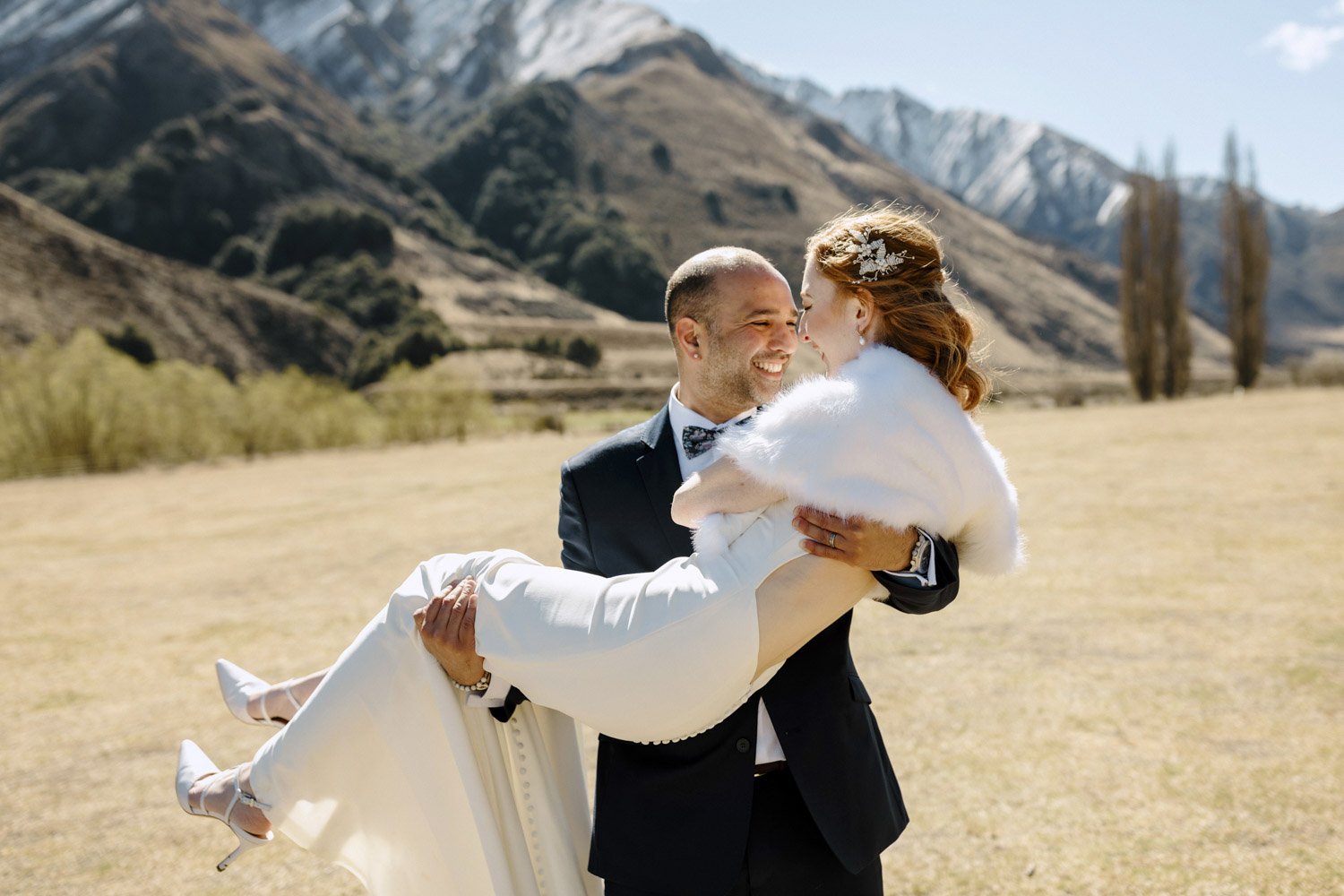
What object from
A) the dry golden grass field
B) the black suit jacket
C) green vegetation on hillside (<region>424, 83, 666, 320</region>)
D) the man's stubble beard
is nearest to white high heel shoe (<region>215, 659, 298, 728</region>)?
the black suit jacket

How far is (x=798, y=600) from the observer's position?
6.63 feet

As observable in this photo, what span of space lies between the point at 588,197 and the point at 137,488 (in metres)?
114

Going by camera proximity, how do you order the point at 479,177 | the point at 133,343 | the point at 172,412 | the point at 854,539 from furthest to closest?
the point at 479,177 → the point at 133,343 → the point at 172,412 → the point at 854,539

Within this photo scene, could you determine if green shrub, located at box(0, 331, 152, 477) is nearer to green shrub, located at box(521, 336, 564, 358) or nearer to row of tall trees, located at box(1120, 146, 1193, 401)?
row of tall trees, located at box(1120, 146, 1193, 401)

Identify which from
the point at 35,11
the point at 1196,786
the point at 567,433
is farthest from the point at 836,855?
the point at 35,11

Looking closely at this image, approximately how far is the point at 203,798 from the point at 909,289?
2.23 meters

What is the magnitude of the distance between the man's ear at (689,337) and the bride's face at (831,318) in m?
0.36

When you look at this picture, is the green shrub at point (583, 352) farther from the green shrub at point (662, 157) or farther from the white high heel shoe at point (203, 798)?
the white high heel shoe at point (203, 798)

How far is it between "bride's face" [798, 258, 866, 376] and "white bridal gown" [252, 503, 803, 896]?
15.3 inches

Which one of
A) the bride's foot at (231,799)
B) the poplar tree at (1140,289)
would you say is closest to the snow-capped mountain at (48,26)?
the poplar tree at (1140,289)

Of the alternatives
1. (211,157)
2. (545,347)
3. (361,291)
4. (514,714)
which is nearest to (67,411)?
(514,714)

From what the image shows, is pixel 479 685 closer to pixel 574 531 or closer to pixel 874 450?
pixel 574 531

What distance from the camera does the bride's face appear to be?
2186 mm

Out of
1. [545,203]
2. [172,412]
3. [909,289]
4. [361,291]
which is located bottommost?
[172,412]
